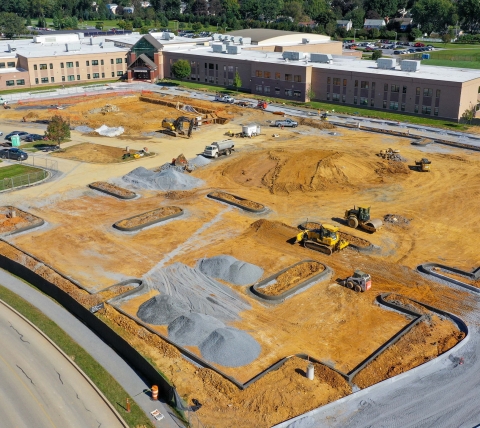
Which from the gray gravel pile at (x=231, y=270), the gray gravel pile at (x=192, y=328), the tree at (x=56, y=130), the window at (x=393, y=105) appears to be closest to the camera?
the gray gravel pile at (x=192, y=328)

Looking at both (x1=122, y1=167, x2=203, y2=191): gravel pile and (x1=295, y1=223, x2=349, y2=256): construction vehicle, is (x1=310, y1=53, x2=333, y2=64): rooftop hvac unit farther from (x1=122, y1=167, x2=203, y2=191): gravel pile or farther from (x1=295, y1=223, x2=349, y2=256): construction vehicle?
(x1=295, y1=223, x2=349, y2=256): construction vehicle

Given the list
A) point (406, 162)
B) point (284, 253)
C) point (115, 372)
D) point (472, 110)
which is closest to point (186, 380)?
point (115, 372)

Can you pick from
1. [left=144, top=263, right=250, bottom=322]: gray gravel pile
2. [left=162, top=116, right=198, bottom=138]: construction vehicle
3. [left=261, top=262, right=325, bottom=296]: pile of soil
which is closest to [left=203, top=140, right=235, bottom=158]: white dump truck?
[left=162, top=116, right=198, bottom=138]: construction vehicle

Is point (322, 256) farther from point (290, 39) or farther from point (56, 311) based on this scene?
point (290, 39)

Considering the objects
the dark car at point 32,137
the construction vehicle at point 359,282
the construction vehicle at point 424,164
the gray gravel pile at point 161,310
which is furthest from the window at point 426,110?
the gray gravel pile at point 161,310

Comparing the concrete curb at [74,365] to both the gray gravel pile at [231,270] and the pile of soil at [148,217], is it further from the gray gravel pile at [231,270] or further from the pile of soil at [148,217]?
the pile of soil at [148,217]

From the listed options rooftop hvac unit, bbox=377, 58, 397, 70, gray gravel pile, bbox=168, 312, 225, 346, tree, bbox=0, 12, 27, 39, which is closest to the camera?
gray gravel pile, bbox=168, 312, 225, 346
